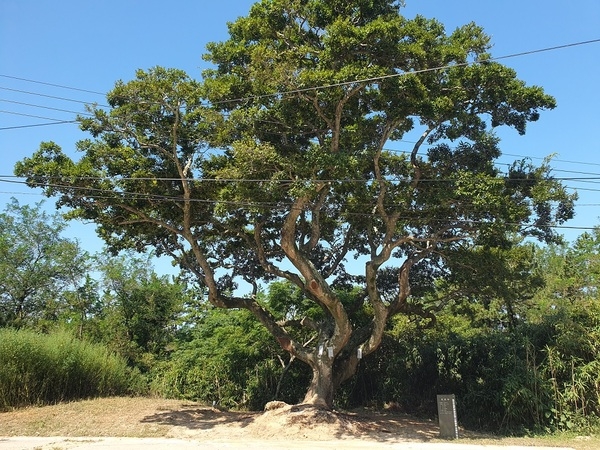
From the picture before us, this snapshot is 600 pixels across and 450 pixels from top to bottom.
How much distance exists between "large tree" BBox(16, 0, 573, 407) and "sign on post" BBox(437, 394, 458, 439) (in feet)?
10.2

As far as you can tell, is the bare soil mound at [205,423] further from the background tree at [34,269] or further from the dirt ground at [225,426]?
the background tree at [34,269]

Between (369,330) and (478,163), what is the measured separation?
6.26 metres

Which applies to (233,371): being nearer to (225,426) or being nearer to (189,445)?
(225,426)

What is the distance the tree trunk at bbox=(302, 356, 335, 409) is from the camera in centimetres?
1470

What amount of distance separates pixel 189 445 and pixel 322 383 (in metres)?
4.54

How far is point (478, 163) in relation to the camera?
14008 mm

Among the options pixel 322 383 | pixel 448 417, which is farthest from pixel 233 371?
pixel 448 417

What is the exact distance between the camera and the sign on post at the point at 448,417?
40.9ft

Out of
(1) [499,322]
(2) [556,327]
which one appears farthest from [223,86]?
(1) [499,322]

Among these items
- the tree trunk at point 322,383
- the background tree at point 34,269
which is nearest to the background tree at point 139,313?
the background tree at point 34,269

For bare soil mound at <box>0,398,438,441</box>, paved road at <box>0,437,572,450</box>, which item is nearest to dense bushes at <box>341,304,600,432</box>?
bare soil mound at <box>0,398,438,441</box>

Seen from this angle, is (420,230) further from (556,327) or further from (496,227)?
(556,327)

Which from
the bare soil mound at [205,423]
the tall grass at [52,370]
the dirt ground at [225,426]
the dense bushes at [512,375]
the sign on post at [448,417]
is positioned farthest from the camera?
the tall grass at [52,370]

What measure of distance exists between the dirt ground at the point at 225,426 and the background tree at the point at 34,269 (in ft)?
34.8
